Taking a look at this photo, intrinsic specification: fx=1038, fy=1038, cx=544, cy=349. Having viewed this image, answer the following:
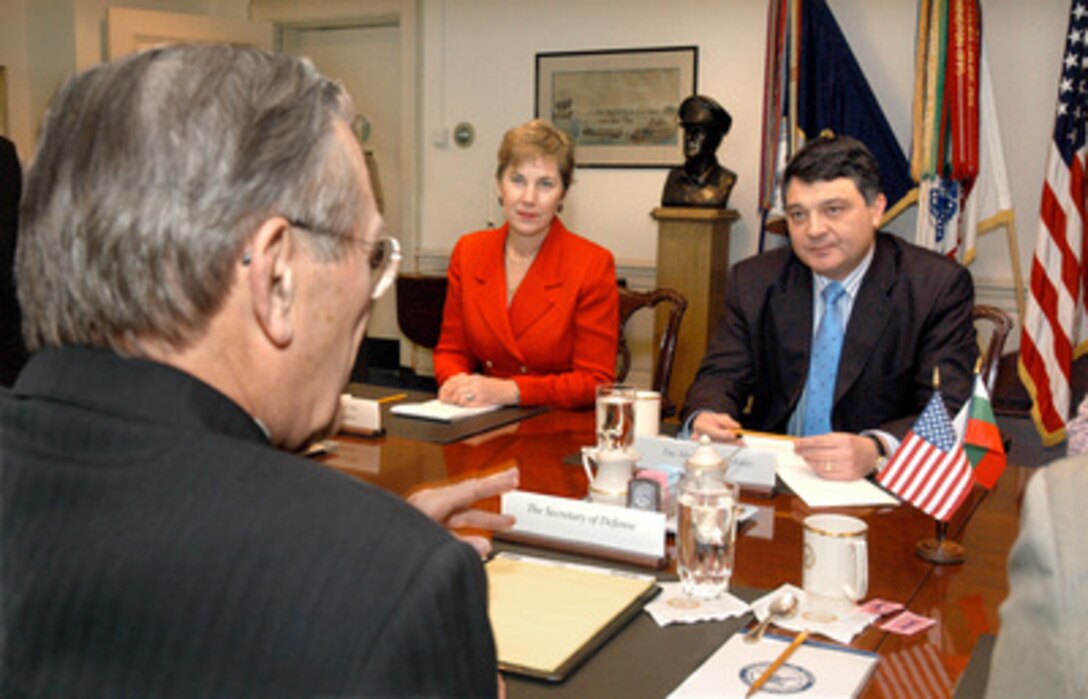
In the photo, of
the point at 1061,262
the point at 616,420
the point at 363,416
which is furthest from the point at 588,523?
the point at 1061,262

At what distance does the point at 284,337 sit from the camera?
80 centimetres

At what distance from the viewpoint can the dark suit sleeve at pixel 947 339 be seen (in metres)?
2.55

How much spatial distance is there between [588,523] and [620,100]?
4.93 m

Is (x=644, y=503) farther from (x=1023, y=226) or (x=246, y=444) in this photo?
(x=1023, y=226)

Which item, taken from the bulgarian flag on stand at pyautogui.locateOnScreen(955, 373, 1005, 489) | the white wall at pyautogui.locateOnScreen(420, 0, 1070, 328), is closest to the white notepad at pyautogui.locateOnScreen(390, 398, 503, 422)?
the bulgarian flag on stand at pyautogui.locateOnScreen(955, 373, 1005, 489)

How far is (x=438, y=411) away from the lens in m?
2.52

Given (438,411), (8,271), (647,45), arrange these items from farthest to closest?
1. (647,45)
2. (8,271)
3. (438,411)

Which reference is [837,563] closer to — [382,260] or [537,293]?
[382,260]

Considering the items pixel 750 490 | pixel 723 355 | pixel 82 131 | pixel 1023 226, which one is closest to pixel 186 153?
pixel 82 131

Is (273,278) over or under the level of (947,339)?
over

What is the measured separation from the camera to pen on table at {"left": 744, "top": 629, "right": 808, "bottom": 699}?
3.61 ft

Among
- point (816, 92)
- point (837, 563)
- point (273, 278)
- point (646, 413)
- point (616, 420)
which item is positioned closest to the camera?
point (273, 278)

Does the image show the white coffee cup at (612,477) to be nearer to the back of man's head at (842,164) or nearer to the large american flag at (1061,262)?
the back of man's head at (842,164)

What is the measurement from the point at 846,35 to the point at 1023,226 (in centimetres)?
135
